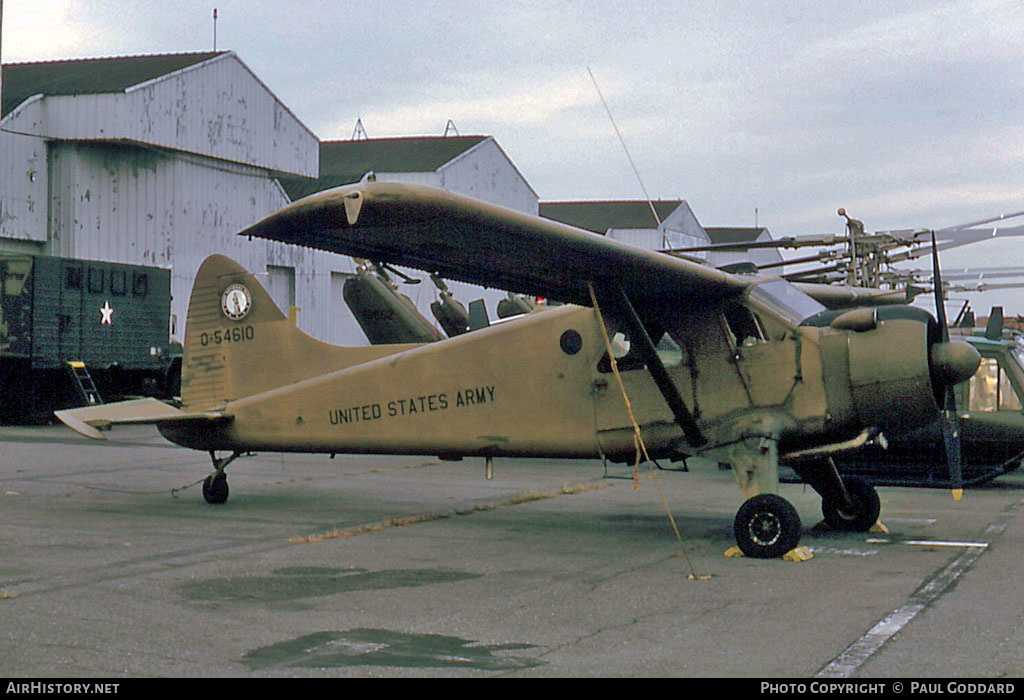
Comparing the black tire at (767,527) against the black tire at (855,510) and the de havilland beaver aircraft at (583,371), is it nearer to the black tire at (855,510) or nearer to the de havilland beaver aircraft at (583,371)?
the de havilland beaver aircraft at (583,371)

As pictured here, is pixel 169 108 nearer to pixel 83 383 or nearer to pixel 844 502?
pixel 83 383

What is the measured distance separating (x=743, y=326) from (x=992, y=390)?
6.84m

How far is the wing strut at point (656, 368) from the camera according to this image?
891 centimetres

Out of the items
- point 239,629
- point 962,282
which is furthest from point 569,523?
point 962,282

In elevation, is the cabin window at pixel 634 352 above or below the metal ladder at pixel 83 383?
above

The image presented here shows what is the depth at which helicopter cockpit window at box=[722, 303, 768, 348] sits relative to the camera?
368 inches

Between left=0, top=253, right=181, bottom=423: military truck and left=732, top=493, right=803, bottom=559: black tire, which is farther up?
left=0, top=253, right=181, bottom=423: military truck

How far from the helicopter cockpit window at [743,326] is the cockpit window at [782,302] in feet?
0.44

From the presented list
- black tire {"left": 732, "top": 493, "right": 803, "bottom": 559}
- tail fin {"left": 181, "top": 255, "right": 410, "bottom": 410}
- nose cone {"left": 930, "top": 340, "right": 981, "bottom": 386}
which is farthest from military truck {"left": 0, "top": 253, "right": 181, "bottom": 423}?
nose cone {"left": 930, "top": 340, "right": 981, "bottom": 386}

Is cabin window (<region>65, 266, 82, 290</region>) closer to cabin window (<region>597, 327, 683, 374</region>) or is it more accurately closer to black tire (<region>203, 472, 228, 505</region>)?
black tire (<region>203, 472, 228, 505</region>)

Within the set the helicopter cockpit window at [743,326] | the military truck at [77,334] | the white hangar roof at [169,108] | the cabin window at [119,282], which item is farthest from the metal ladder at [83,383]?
the helicopter cockpit window at [743,326]

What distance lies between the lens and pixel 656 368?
9.09m

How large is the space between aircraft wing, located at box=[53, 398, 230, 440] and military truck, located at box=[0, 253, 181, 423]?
41.7 feet
